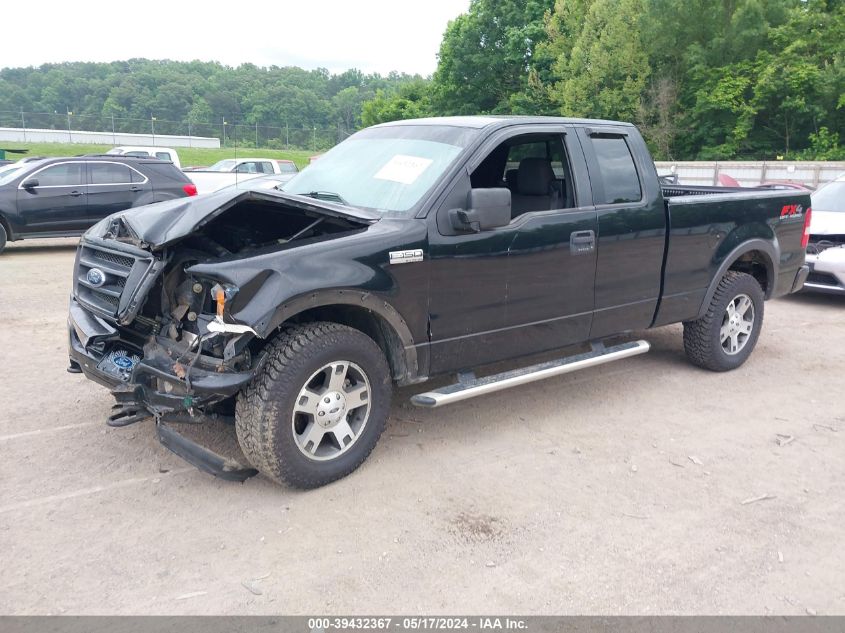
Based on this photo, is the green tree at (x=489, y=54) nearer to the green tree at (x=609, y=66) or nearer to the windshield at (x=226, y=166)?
the green tree at (x=609, y=66)

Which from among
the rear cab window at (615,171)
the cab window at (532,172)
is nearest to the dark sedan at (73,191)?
the cab window at (532,172)

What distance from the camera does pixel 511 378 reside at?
4.61 m

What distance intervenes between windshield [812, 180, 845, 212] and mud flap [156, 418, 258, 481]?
31.0 ft

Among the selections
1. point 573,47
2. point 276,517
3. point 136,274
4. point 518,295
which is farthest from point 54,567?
point 573,47

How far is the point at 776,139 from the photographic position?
1385 inches

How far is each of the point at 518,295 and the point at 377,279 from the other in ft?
3.65

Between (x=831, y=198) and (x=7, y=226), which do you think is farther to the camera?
(x=7, y=226)

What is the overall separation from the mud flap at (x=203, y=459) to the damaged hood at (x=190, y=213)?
1.00 metres

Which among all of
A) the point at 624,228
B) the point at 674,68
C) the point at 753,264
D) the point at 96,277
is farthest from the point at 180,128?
the point at 624,228

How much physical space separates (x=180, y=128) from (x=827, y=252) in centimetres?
5962

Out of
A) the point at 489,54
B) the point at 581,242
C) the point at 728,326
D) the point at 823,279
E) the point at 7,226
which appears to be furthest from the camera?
the point at 489,54

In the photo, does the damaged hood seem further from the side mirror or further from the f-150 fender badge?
the side mirror

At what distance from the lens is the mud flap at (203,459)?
372cm

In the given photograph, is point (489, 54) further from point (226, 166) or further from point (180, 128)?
point (180, 128)
